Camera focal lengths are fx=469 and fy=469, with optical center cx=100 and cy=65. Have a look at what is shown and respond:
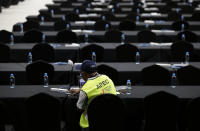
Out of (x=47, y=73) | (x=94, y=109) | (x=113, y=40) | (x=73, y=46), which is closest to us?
(x=94, y=109)

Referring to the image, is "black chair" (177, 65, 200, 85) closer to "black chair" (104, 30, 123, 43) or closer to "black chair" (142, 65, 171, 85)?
"black chair" (142, 65, 171, 85)

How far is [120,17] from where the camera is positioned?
16.4 meters

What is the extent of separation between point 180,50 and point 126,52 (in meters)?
1.24

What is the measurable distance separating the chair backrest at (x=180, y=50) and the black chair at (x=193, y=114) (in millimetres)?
4361

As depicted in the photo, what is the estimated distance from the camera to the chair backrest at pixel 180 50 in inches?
411

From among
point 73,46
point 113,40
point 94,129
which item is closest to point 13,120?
point 94,129

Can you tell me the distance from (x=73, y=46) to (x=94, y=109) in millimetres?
5546

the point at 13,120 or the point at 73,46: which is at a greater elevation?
the point at 73,46

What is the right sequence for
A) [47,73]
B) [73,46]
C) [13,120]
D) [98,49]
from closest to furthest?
[13,120] → [47,73] → [98,49] → [73,46]

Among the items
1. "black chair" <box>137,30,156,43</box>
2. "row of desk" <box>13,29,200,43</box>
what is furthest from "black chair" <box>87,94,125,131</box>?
"row of desk" <box>13,29,200,43</box>

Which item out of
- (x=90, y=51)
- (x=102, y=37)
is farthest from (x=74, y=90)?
(x=102, y=37)

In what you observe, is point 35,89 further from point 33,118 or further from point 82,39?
point 82,39

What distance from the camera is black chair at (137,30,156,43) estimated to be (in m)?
12.2

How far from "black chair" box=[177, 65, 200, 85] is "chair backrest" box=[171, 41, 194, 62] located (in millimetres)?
2262
